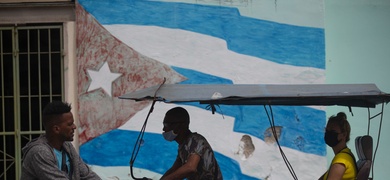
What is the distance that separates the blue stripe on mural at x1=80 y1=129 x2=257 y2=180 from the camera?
10383 millimetres

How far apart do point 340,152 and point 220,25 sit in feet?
11.8

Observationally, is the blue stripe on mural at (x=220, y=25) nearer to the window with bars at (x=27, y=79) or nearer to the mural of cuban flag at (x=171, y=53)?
the mural of cuban flag at (x=171, y=53)

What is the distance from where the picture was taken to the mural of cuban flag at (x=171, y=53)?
34.2 feet

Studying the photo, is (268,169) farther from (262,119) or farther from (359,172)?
(359,172)

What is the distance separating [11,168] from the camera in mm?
10656

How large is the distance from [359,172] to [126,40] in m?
4.20

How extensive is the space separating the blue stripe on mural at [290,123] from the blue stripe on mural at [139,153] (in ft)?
1.57

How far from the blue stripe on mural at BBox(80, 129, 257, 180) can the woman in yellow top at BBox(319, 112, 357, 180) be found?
3.04 meters

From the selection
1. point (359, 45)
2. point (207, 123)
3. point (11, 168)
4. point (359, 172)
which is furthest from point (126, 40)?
point (359, 172)

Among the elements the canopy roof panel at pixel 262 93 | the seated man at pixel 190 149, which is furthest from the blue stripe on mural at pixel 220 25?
the canopy roof panel at pixel 262 93

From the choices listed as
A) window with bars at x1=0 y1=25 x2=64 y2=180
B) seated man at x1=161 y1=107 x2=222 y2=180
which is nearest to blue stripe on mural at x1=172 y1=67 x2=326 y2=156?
window with bars at x1=0 y1=25 x2=64 y2=180

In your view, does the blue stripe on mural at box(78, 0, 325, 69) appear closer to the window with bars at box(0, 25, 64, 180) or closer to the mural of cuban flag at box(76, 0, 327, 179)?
the mural of cuban flag at box(76, 0, 327, 179)

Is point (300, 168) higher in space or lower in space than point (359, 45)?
lower

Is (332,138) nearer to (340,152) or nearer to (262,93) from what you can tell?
(340,152)
